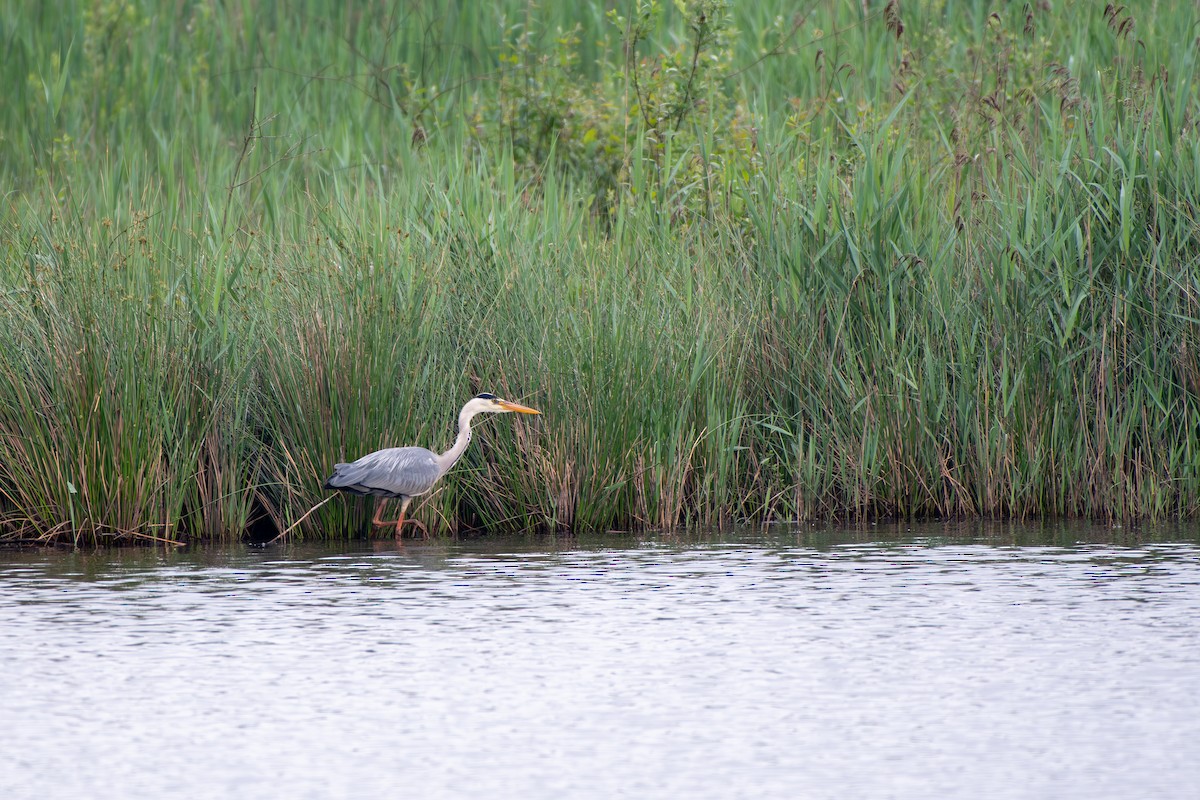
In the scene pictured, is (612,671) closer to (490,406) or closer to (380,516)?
(490,406)

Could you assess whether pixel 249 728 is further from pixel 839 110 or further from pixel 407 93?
pixel 407 93

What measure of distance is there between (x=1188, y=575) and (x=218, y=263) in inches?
194

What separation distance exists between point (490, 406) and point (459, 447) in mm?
250

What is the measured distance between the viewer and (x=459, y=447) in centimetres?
840

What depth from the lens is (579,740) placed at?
5.00m

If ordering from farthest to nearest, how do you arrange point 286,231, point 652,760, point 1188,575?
point 286,231 < point 1188,575 < point 652,760

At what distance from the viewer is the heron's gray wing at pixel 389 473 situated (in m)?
8.05

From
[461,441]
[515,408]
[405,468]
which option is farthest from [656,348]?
[405,468]

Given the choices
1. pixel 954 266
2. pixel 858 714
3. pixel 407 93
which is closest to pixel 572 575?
pixel 858 714

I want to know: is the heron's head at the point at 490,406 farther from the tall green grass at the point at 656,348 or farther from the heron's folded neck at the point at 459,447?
the tall green grass at the point at 656,348

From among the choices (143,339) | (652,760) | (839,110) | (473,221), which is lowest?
(652,760)

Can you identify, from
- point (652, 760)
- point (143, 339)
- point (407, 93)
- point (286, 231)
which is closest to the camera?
point (652, 760)

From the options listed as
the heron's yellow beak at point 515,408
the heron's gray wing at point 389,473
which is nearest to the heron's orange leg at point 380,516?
the heron's gray wing at point 389,473

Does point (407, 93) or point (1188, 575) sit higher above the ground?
point (407, 93)
